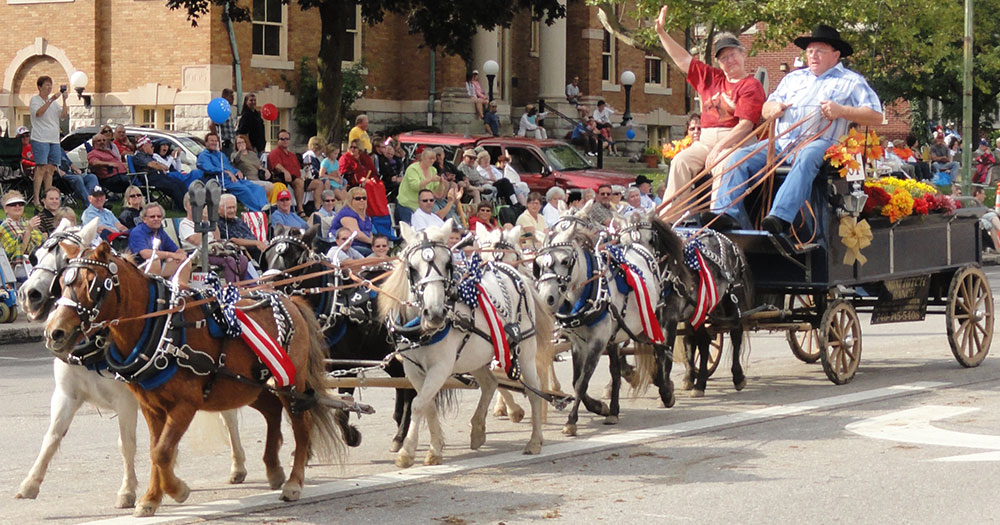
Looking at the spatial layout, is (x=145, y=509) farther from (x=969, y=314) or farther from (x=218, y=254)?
(x=969, y=314)

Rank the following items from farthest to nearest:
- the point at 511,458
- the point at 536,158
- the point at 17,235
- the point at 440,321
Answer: the point at 536,158 < the point at 17,235 < the point at 511,458 < the point at 440,321

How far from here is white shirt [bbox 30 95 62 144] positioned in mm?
22172

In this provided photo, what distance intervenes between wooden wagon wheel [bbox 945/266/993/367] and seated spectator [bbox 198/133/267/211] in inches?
424

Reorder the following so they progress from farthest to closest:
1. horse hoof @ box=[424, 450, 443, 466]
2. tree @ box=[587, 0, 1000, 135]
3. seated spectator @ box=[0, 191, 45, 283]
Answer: tree @ box=[587, 0, 1000, 135] → seated spectator @ box=[0, 191, 45, 283] → horse hoof @ box=[424, 450, 443, 466]

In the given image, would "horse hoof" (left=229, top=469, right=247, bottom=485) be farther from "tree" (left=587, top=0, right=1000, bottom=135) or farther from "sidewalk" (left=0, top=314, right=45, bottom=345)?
"tree" (left=587, top=0, right=1000, bottom=135)

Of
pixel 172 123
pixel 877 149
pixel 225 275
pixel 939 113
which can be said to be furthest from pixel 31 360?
pixel 939 113

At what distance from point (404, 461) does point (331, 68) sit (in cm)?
2172

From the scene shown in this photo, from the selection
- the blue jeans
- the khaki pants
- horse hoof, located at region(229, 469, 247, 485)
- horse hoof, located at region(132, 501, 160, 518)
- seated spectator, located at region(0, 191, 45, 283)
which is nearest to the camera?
horse hoof, located at region(132, 501, 160, 518)

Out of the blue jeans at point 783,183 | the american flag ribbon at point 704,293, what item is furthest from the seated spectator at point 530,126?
the american flag ribbon at point 704,293

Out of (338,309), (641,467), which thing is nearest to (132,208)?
(338,309)

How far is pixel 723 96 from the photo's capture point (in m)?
13.5

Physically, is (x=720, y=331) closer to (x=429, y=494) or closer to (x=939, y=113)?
(x=429, y=494)

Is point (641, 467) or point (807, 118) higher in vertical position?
point (807, 118)

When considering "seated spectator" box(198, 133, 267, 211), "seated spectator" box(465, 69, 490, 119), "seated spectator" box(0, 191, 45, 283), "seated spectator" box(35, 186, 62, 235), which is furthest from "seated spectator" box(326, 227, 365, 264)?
"seated spectator" box(465, 69, 490, 119)
